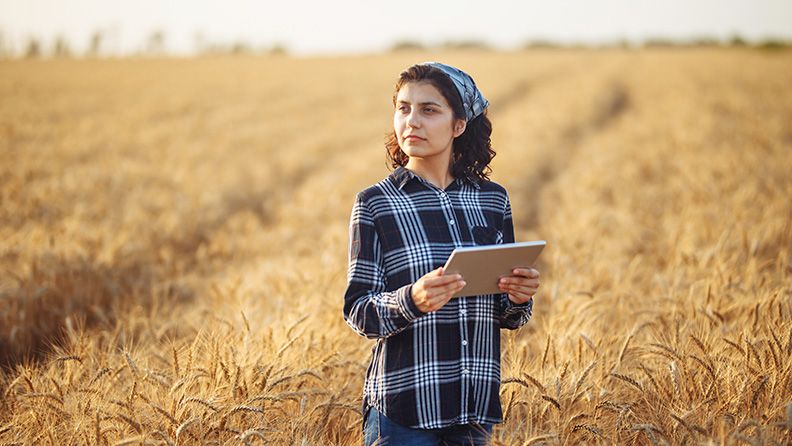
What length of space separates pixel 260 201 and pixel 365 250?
7.18 meters

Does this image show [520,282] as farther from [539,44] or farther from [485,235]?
[539,44]

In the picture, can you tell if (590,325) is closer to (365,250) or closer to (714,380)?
(714,380)

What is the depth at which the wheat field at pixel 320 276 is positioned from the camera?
2.38m

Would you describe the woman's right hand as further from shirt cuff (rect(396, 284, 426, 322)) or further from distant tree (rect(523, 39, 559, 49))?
distant tree (rect(523, 39, 559, 49))

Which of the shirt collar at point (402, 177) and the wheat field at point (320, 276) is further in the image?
the wheat field at point (320, 276)

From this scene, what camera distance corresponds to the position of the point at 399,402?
6.49 ft

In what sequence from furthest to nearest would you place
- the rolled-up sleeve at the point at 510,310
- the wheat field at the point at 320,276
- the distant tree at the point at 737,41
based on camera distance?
the distant tree at the point at 737,41 < the wheat field at the point at 320,276 < the rolled-up sleeve at the point at 510,310

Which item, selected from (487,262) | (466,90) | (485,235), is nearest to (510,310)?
(485,235)

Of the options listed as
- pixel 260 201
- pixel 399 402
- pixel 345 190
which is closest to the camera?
pixel 399 402

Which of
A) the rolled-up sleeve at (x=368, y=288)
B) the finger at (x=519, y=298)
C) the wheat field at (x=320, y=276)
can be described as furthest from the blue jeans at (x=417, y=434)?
the finger at (x=519, y=298)

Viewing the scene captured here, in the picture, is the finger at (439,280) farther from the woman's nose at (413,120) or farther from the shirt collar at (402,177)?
the woman's nose at (413,120)

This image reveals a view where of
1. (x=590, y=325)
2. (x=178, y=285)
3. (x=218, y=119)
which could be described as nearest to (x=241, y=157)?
(x=218, y=119)

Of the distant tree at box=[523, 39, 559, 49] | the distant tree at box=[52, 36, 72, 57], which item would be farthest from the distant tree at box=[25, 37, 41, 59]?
the distant tree at box=[523, 39, 559, 49]

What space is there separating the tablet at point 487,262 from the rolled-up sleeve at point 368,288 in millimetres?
200
